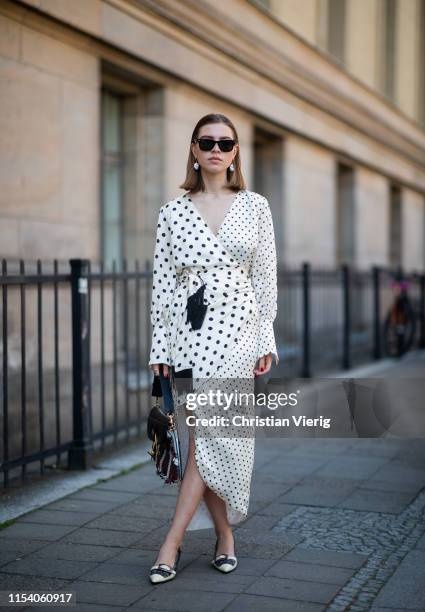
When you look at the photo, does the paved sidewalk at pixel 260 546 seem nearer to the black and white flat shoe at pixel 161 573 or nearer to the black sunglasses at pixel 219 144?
the black and white flat shoe at pixel 161 573

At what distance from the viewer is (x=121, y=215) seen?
9.30 meters

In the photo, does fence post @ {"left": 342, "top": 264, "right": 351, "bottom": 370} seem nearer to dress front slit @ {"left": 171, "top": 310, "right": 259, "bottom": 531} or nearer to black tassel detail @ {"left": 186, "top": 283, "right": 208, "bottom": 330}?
dress front slit @ {"left": 171, "top": 310, "right": 259, "bottom": 531}

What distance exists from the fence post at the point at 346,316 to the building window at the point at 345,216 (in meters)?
3.67

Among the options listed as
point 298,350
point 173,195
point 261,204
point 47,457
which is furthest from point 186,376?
point 298,350

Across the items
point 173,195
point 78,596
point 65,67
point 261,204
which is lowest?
point 78,596

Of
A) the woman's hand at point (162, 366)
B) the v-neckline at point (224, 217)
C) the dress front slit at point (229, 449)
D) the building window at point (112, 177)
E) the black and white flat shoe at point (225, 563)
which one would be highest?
the building window at point (112, 177)

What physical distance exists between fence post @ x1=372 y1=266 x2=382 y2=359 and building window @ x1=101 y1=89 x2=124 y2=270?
540 cm

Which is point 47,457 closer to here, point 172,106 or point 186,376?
point 186,376

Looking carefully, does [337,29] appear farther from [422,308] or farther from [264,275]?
[264,275]

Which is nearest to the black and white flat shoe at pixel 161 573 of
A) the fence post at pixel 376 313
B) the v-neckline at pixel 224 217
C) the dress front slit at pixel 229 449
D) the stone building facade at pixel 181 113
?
the dress front slit at pixel 229 449

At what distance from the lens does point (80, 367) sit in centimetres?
629

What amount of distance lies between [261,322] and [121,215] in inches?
214

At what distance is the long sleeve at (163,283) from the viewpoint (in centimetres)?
401

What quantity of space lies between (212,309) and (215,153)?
2.23 feet
